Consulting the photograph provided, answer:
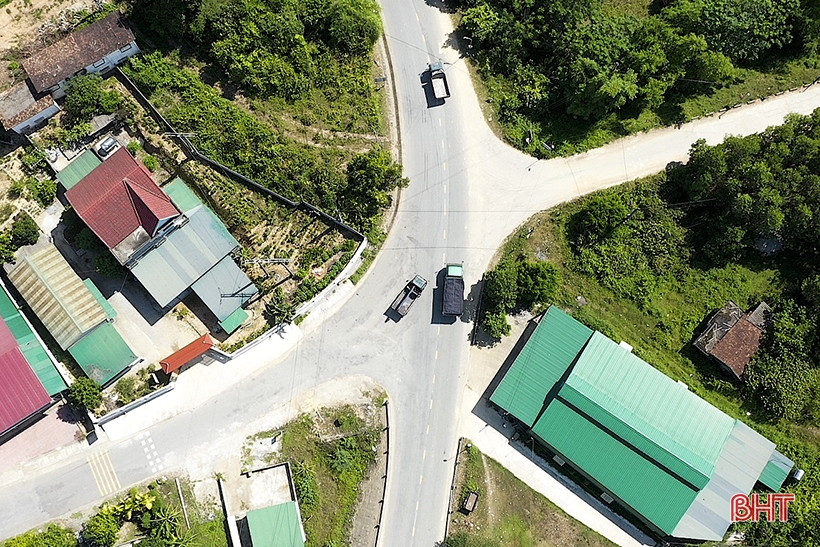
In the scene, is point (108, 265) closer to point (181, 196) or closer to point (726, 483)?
point (181, 196)

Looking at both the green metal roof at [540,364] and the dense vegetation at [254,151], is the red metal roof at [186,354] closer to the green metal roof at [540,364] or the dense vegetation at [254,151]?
the dense vegetation at [254,151]

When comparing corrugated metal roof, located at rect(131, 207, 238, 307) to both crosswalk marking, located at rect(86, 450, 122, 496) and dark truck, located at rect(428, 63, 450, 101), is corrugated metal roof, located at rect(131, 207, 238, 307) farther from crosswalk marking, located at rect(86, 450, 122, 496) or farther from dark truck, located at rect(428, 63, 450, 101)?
dark truck, located at rect(428, 63, 450, 101)

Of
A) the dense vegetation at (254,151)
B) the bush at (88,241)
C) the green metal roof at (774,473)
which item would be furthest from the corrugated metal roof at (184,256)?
the green metal roof at (774,473)

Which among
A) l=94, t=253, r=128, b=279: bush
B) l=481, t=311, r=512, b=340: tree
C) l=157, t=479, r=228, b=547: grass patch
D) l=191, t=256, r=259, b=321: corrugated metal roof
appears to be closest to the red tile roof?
l=481, t=311, r=512, b=340: tree

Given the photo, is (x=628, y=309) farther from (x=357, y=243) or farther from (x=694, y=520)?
(x=357, y=243)

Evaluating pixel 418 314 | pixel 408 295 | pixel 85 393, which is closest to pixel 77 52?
pixel 85 393
